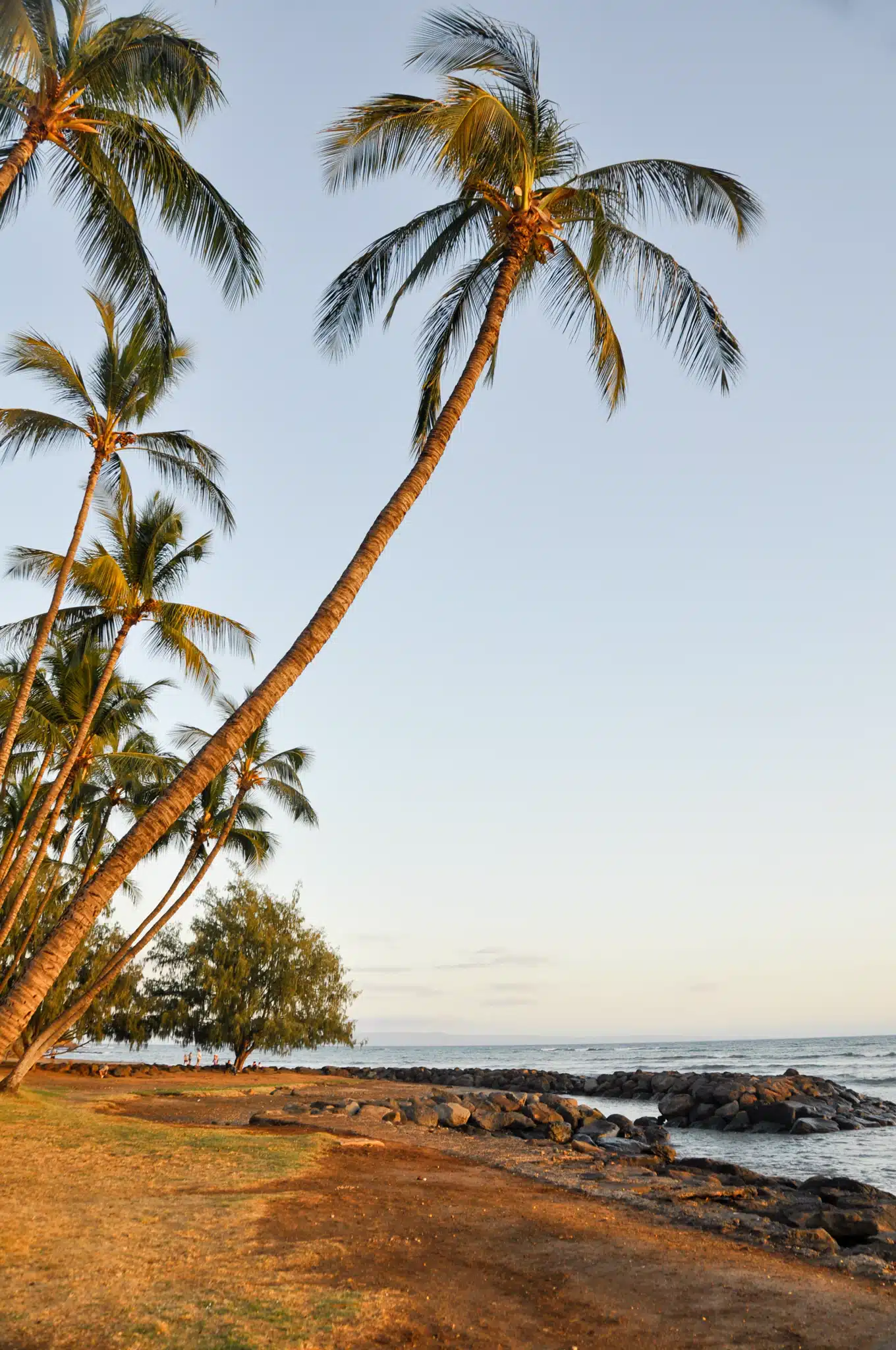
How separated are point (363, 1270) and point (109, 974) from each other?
16.3m

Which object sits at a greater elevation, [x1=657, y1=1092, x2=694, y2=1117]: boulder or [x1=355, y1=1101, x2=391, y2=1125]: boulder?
[x1=355, y1=1101, x2=391, y2=1125]: boulder

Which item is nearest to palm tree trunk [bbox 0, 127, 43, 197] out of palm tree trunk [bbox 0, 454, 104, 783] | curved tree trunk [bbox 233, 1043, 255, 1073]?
palm tree trunk [bbox 0, 454, 104, 783]

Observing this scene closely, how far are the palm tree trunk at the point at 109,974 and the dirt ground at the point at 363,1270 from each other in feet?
28.8

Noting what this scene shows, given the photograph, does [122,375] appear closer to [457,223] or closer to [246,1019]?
[457,223]

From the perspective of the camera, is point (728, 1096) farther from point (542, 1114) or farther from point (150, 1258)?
point (150, 1258)

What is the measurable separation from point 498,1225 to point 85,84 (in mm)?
12756

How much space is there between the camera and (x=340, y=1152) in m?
13.0

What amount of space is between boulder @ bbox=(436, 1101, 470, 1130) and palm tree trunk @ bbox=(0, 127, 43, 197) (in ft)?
60.1

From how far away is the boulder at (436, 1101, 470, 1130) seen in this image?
19438mm

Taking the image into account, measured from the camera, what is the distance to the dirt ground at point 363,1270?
5285 mm

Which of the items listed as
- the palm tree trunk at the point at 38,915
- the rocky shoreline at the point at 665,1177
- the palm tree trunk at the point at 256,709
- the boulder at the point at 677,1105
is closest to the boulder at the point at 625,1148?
the rocky shoreline at the point at 665,1177

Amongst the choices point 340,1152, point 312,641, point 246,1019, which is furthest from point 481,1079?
point 312,641

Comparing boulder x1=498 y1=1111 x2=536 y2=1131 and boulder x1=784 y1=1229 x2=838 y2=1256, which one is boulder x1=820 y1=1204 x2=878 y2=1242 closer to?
boulder x1=784 y1=1229 x2=838 y2=1256

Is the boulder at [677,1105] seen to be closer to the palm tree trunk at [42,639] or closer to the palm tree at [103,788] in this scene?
the palm tree at [103,788]
